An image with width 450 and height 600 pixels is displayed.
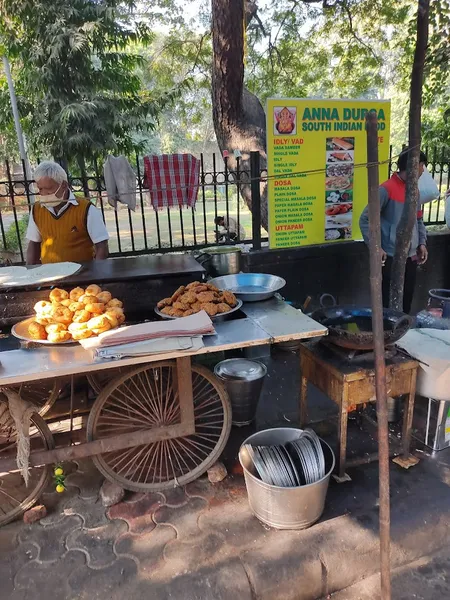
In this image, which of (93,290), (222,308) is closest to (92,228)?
(93,290)

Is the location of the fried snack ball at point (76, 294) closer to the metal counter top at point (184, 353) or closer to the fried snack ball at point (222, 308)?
the metal counter top at point (184, 353)

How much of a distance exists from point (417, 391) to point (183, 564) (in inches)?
73.0

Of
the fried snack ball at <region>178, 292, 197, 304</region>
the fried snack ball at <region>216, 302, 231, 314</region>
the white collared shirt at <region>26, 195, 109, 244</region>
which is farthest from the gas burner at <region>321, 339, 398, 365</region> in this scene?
the white collared shirt at <region>26, 195, 109, 244</region>

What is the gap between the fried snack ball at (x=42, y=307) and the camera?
2.40 meters

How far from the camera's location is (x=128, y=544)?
90.7 inches

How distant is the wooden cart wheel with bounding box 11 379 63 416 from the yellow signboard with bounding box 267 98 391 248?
9.03 feet

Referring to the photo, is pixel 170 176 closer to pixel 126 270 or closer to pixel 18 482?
pixel 126 270

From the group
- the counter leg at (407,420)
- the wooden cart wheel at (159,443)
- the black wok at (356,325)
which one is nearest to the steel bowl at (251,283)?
the black wok at (356,325)

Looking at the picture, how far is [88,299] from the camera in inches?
96.8

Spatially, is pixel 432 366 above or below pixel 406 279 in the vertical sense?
below

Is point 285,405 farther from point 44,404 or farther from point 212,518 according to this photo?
point 44,404

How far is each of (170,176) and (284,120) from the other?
136 cm

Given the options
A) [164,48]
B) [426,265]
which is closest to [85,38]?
[164,48]

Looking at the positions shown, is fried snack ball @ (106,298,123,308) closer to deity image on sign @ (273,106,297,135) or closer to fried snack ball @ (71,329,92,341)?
fried snack ball @ (71,329,92,341)
